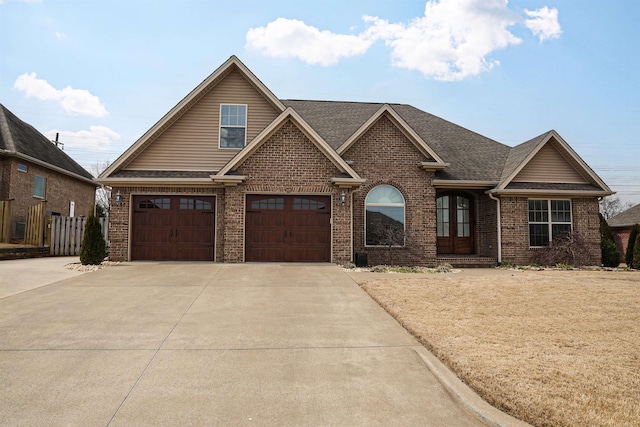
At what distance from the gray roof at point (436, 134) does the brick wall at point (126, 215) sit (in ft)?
17.0

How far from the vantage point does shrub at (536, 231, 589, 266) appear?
14961mm

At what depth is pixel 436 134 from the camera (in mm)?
18688

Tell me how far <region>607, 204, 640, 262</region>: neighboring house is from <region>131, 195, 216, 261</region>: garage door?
2517 cm

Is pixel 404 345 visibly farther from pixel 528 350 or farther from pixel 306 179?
pixel 306 179

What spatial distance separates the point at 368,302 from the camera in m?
7.96

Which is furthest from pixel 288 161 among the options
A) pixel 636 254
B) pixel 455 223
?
pixel 636 254

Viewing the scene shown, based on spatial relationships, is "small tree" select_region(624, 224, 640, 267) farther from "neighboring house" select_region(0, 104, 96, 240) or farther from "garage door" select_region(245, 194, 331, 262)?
"neighboring house" select_region(0, 104, 96, 240)

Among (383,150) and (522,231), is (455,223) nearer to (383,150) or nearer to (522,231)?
(522,231)

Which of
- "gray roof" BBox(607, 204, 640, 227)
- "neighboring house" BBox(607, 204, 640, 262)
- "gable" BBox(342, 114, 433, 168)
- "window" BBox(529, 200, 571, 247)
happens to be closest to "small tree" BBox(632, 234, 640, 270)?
"window" BBox(529, 200, 571, 247)

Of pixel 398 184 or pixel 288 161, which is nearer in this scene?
pixel 288 161

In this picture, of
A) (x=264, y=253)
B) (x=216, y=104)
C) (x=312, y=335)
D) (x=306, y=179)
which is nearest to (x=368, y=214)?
(x=306, y=179)

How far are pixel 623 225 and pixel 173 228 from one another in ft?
98.5

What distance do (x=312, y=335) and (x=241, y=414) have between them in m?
2.33

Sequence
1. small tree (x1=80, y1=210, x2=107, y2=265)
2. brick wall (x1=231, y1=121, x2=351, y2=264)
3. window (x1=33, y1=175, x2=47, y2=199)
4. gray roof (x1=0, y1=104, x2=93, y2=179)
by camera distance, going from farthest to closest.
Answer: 1. window (x1=33, y1=175, x2=47, y2=199)
2. gray roof (x1=0, y1=104, x2=93, y2=179)
3. brick wall (x1=231, y1=121, x2=351, y2=264)
4. small tree (x1=80, y1=210, x2=107, y2=265)
